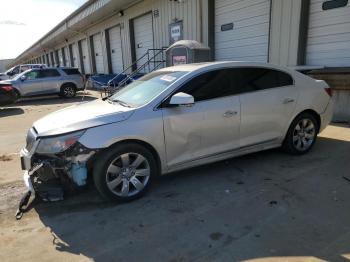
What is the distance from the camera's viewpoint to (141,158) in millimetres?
3902

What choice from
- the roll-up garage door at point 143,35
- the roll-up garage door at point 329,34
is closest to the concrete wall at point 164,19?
the roll-up garage door at point 143,35

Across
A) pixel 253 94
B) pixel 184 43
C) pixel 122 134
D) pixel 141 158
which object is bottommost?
pixel 141 158

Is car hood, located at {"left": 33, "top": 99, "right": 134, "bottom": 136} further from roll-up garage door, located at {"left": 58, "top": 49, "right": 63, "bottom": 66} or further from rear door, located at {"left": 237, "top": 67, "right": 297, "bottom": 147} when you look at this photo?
roll-up garage door, located at {"left": 58, "top": 49, "right": 63, "bottom": 66}

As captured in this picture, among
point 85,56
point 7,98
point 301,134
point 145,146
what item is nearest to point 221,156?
point 145,146

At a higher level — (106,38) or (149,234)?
(106,38)

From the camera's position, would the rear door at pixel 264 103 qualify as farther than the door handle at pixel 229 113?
Yes

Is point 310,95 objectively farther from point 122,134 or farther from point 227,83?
point 122,134

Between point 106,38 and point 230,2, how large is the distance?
12388 mm

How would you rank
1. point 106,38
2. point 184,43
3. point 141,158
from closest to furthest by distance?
point 141,158, point 184,43, point 106,38

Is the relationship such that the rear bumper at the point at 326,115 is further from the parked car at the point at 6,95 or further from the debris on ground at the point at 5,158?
the parked car at the point at 6,95

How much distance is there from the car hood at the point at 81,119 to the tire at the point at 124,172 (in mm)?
350

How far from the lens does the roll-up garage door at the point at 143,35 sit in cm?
1636

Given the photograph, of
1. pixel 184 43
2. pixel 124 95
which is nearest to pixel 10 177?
pixel 124 95

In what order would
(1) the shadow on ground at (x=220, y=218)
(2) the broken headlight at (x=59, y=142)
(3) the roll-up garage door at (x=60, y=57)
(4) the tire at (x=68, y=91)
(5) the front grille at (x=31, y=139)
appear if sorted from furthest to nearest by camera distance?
(3) the roll-up garage door at (x=60, y=57)
(4) the tire at (x=68, y=91)
(5) the front grille at (x=31, y=139)
(2) the broken headlight at (x=59, y=142)
(1) the shadow on ground at (x=220, y=218)
